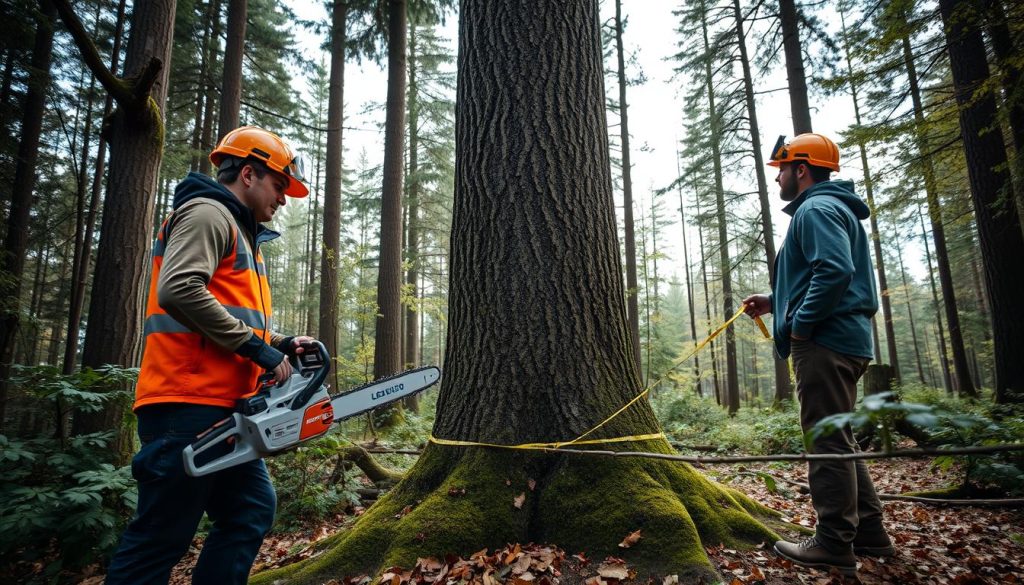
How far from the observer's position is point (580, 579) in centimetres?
221

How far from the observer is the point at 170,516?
6.21 feet

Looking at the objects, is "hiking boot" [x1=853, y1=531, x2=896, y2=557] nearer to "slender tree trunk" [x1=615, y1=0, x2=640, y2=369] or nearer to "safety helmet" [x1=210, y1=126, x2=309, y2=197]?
"safety helmet" [x1=210, y1=126, x2=309, y2=197]

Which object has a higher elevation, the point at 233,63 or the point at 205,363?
the point at 233,63

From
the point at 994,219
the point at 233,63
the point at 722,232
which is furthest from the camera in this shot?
the point at 722,232

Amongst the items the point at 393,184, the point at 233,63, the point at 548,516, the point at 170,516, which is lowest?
the point at 548,516

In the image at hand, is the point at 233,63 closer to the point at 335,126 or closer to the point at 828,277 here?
the point at 335,126

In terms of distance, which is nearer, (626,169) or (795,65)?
(795,65)

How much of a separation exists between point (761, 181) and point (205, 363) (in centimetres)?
1402

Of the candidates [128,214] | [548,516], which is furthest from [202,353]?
[128,214]

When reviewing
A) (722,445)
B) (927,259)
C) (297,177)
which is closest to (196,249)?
(297,177)

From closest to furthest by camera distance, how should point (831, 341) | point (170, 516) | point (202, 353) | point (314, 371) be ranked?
point (170, 516) → point (202, 353) → point (314, 371) → point (831, 341)

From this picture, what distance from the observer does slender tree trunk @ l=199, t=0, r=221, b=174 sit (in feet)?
38.5

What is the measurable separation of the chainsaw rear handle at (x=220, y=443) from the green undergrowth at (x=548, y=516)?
3.12ft

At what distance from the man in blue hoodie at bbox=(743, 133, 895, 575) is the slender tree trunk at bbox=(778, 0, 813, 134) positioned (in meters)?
8.45
